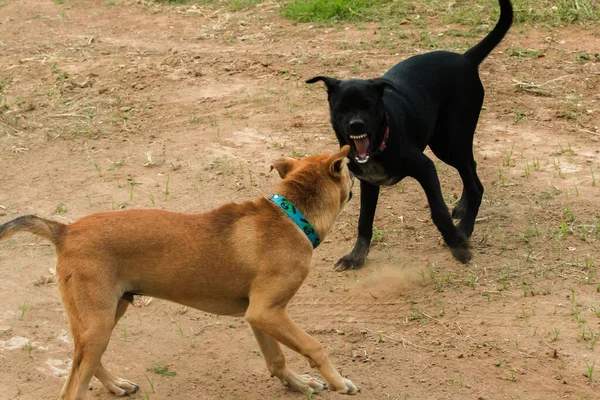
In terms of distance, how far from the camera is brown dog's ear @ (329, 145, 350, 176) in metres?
5.79

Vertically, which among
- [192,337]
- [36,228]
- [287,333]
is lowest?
[192,337]

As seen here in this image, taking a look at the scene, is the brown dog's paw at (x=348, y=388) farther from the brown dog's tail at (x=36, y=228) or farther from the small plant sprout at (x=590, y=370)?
the brown dog's tail at (x=36, y=228)

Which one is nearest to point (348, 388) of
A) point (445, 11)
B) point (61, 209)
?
point (61, 209)

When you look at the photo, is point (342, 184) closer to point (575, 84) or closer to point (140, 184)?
point (140, 184)

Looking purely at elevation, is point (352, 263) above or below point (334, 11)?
below

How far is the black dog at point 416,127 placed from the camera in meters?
6.92

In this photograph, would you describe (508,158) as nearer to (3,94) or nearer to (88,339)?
(88,339)

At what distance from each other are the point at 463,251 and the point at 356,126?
54.2 inches

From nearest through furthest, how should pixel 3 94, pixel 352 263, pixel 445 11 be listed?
pixel 352 263, pixel 3 94, pixel 445 11

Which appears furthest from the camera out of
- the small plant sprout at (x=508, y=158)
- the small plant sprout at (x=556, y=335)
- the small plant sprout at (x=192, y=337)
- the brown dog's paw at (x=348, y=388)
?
the small plant sprout at (x=508, y=158)

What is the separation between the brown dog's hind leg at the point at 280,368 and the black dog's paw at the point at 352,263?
1.73 meters

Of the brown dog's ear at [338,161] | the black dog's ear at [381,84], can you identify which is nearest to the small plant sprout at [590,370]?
the brown dog's ear at [338,161]

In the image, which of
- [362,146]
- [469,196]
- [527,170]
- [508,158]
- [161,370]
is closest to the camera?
[161,370]

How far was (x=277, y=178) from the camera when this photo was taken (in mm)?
8906
